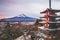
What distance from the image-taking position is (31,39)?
10.9ft

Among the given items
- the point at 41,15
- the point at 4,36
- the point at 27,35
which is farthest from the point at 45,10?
the point at 4,36

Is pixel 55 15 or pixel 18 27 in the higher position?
pixel 55 15

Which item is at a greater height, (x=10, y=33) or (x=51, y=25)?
(x=51, y=25)

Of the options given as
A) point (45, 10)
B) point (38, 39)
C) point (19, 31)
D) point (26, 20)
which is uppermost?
point (45, 10)

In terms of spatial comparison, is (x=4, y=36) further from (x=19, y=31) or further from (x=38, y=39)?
(x=38, y=39)

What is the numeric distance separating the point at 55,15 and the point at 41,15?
32 centimetres

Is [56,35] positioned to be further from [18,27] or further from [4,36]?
[4,36]

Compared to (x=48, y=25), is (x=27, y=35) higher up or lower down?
lower down

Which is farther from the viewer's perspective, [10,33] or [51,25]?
[51,25]

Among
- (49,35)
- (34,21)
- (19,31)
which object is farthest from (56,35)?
(19,31)

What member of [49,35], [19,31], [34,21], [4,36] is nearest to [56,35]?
[49,35]

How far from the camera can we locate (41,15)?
3.33 metres

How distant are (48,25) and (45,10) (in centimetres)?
35

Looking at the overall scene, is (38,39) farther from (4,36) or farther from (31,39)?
(4,36)
